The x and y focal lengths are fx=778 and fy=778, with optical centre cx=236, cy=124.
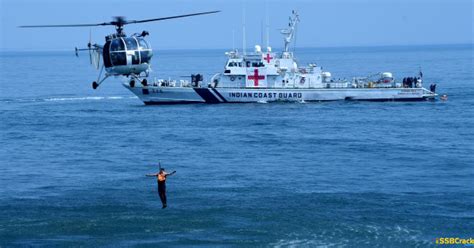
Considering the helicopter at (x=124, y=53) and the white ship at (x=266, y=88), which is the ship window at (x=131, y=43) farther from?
the white ship at (x=266, y=88)

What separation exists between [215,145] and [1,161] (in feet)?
46.4

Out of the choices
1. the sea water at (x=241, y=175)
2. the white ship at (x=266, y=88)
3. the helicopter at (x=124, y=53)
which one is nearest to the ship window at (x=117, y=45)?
the helicopter at (x=124, y=53)

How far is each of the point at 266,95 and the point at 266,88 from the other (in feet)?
2.34

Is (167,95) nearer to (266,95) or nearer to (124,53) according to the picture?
(266,95)

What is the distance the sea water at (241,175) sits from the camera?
30.8 m

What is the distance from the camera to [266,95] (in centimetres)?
7731

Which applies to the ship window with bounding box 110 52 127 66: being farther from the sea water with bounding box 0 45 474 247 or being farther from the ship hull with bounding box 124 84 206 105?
the ship hull with bounding box 124 84 206 105

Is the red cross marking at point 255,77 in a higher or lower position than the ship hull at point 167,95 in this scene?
higher

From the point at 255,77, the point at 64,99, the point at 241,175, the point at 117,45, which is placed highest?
the point at 117,45

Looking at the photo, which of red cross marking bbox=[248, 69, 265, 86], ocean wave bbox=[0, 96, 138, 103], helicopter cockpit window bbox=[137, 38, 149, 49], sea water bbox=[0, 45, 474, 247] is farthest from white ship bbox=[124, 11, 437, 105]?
helicopter cockpit window bbox=[137, 38, 149, 49]

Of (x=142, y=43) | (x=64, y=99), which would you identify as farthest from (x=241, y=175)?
(x=64, y=99)

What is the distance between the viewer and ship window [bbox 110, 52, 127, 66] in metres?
34.9

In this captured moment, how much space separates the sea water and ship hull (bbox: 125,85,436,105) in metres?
2.06

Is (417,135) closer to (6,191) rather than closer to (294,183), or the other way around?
(294,183)
